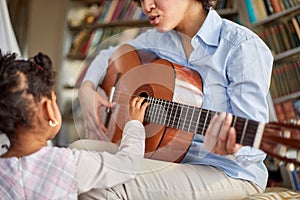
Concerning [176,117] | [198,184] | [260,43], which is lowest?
[198,184]

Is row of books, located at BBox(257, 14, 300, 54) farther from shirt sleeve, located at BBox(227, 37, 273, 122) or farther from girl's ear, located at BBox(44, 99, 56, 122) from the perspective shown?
girl's ear, located at BBox(44, 99, 56, 122)

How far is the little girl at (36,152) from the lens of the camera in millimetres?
805

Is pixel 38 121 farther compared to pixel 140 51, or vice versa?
pixel 140 51

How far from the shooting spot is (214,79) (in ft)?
3.05

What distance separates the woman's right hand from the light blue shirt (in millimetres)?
145

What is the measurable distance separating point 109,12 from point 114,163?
1738mm

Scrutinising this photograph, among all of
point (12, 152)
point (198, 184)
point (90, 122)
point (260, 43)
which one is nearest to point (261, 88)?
point (260, 43)

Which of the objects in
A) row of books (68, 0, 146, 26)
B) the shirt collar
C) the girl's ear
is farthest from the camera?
row of books (68, 0, 146, 26)

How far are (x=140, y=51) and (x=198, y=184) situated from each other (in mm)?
288

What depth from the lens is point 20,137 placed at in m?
0.83

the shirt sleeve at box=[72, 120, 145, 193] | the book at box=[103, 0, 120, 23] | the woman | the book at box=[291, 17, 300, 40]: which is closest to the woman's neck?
the woman

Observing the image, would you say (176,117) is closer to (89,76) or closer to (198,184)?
(198,184)

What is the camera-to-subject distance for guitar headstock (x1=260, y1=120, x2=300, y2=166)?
73 cm

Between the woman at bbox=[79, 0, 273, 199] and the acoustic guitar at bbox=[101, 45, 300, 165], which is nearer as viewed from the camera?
the acoustic guitar at bbox=[101, 45, 300, 165]
